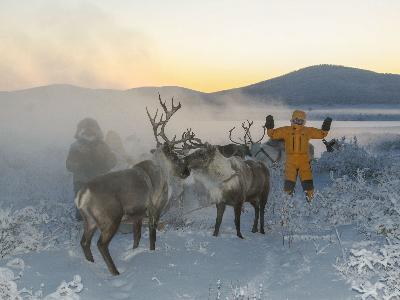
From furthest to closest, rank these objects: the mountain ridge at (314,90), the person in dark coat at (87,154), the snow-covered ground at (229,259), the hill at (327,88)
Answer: the hill at (327,88) < the mountain ridge at (314,90) < the person in dark coat at (87,154) < the snow-covered ground at (229,259)

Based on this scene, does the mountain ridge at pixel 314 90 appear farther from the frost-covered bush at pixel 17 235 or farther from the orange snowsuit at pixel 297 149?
the frost-covered bush at pixel 17 235

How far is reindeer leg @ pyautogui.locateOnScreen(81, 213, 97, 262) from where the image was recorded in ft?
22.5

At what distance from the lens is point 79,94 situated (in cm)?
7625

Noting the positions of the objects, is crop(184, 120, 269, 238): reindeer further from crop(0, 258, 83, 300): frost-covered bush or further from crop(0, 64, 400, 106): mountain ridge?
crop(0, 64, 400, 106): mountain ridge

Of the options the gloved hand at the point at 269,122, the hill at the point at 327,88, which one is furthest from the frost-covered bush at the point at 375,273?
the hill at the point at 327,88

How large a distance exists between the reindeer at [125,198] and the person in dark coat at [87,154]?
2431 mm

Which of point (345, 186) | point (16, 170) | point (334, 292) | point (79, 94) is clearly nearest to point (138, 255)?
point (334, 292)

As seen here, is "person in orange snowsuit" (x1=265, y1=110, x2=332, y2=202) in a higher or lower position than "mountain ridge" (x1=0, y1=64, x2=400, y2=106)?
lower

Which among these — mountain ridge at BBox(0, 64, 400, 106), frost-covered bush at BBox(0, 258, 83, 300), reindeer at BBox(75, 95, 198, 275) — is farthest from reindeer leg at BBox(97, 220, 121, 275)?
mountain ridge at BBox(0, 64, 400, 106)

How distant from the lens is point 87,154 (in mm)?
10273

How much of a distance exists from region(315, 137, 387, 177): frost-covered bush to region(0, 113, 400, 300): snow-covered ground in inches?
263

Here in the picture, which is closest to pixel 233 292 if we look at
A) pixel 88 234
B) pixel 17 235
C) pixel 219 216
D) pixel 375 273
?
pixel 375 273

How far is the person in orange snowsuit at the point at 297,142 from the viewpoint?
10.5 m

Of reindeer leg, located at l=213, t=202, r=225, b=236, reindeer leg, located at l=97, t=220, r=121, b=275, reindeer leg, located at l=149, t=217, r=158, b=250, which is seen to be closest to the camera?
reindeer leg, located at l=97, t=220, r=121, b=275
